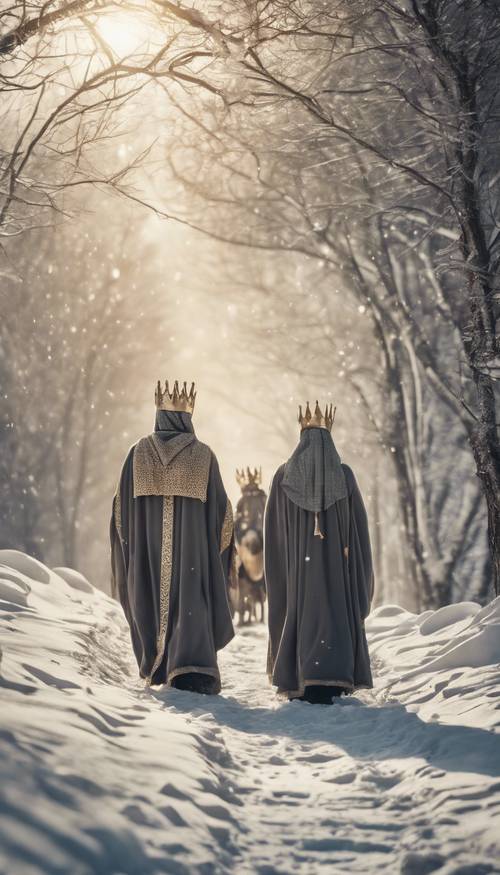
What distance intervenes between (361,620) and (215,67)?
4722 millimetres

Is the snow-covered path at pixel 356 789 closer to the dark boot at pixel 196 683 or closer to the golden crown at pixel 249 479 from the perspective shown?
the dark boot at pixel 196 683

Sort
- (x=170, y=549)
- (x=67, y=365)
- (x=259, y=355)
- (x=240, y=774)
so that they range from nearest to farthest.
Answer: (x=240, y=774)
(x=170, y=549)
(x=259, y=355)
(x=67, y=365)

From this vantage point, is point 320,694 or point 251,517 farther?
point 251,517

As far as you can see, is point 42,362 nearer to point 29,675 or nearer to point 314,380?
point 314,380

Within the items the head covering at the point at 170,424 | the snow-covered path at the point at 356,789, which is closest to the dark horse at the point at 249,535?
the head covering at the point at 170,424

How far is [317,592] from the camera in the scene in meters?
7.70

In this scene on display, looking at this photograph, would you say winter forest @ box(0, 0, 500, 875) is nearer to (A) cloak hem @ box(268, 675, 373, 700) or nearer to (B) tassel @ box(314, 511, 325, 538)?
(A) cloak hem @ box(268, 675, 373, 700)

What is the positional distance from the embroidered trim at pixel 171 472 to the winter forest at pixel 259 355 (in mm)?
1358

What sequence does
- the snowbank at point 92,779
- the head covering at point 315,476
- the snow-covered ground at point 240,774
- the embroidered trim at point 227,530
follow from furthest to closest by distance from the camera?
the embroidered trim at point 227,530 → the head covering at point 315,476 → the snow-covered ground at point 240,774 → the snowbank at point 92,779

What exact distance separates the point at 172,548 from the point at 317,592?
1251 mm

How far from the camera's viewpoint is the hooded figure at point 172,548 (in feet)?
24.8

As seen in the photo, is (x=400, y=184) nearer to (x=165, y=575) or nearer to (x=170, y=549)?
(x=170, y=549)

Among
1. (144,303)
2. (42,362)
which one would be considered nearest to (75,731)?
(42,362)

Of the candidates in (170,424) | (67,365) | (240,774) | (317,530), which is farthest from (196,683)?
(67,365)
